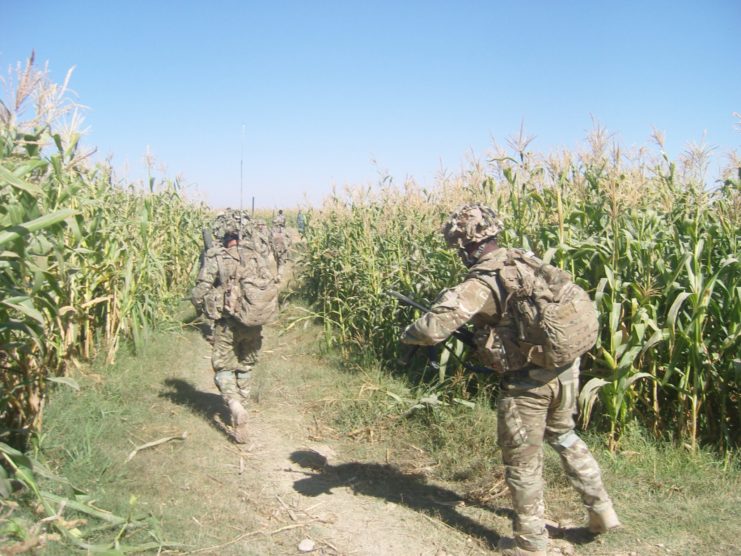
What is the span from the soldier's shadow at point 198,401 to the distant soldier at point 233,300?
0.42m

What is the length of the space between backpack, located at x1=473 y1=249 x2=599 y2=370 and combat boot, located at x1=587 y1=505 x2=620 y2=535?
102 cm

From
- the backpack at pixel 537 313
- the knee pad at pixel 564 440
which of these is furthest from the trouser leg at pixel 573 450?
the backpack at pixel 537 313

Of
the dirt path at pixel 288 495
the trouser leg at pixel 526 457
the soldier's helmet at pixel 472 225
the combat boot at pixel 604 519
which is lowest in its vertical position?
the dirt path at pixel 288 495

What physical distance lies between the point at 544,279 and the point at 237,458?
312 centimetres

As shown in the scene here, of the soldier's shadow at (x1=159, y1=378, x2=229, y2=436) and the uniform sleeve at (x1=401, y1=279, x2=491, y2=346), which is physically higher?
the uniform sleeve at (x1=401, y1=279, x2=491, y2=346)

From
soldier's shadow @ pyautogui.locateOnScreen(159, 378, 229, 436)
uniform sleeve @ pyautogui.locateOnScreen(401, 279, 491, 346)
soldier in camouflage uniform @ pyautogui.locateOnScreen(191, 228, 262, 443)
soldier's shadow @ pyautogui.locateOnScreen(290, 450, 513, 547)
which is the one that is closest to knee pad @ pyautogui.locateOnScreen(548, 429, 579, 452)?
soldier's shadow @ pyautogui.locateOnScreen(290, 450, 513, 547)

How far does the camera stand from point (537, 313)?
11.0ft

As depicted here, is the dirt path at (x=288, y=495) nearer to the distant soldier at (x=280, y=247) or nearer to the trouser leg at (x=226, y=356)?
the trouser leg at (x=226, y=356)

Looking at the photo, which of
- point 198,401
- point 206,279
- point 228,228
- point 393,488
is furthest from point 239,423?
point 228,228

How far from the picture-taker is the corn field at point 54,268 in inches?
131

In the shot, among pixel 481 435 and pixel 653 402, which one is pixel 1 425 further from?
pixel 653 402

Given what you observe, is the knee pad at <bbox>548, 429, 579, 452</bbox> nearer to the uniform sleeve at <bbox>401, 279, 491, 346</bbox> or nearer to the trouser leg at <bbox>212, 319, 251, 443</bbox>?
the uniform sleeve at <bbox>401, 279, 491, 346</bbox>

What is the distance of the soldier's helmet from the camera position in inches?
143

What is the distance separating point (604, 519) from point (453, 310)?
63.0 inches
